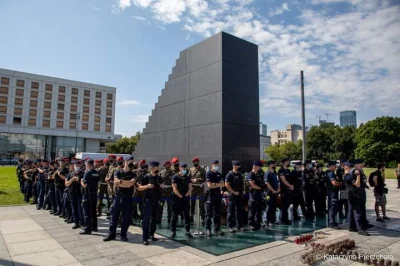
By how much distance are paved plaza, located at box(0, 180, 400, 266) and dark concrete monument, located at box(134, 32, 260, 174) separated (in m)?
3.98

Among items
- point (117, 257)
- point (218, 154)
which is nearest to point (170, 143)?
point (218, 154)

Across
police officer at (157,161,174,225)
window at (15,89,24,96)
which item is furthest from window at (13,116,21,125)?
police officer at (157,161,174,225)

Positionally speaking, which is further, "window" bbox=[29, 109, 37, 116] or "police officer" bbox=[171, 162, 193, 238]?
"window" bbox=[29, 109, 37, 116]

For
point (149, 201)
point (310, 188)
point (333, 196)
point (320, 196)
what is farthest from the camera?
point (320, 196)

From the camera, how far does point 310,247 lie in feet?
21.3

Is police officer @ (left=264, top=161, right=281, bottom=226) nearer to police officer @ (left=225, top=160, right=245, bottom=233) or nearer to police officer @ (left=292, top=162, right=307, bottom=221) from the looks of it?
police officer @ (left=225, top=160, right=245, bottom=233)

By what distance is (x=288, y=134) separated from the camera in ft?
419

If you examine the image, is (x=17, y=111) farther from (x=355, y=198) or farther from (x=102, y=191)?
(x=355, y=198)

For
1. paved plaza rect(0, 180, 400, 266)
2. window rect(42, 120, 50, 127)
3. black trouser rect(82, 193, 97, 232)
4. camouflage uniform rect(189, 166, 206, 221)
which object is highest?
window rect(42, 120, 50, 127)

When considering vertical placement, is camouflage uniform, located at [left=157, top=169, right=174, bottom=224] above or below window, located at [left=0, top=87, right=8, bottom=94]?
below

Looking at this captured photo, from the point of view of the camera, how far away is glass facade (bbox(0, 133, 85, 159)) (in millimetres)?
60906

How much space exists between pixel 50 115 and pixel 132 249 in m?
66.7

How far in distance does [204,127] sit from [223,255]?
5.76m

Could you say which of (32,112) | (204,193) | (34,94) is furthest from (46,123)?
(204,193)
